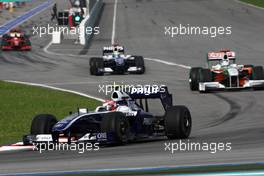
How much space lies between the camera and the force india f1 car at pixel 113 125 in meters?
16.5

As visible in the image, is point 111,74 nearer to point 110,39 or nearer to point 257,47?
point 257,47

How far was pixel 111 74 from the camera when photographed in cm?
3881

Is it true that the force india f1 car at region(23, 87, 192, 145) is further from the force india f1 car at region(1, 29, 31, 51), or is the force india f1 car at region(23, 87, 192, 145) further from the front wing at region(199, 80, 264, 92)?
the force india f1 car at region(1, 29, 31, 51)

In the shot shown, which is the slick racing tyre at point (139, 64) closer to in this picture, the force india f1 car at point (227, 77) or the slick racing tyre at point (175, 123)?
the force india f1 car at point (227, 77)

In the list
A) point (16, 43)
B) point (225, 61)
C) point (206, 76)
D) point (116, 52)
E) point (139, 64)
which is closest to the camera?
point (206, 76)

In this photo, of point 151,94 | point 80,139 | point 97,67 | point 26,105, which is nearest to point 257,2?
point 97,67

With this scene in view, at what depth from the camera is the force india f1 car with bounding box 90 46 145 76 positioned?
124ft

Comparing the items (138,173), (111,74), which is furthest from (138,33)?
(138,173)

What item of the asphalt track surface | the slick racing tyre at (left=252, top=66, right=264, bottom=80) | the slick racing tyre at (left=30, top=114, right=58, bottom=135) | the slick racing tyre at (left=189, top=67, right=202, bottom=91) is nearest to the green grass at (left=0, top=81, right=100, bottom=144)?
the asphalt track surface

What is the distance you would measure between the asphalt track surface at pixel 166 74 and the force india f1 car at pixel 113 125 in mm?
281

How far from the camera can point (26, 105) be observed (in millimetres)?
27156

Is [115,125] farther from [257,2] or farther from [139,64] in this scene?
[257,2]

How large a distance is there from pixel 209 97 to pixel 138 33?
111ft

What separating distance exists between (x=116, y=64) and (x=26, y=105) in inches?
447
